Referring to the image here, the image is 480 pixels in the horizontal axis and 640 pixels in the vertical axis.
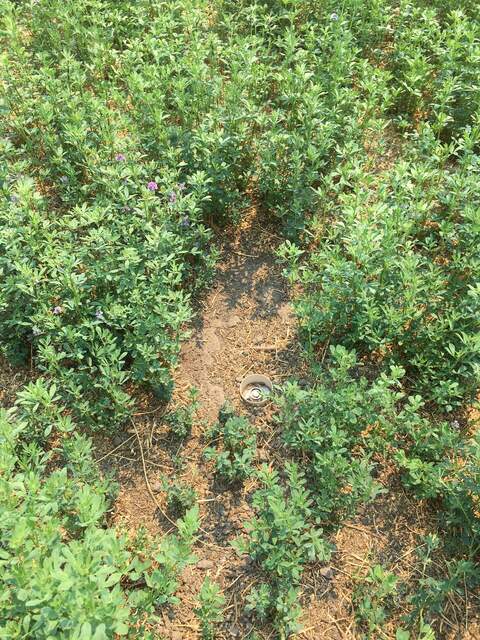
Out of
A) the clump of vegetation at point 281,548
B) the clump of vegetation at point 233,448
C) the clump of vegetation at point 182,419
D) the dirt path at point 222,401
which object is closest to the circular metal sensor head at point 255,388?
the dirt path at point 222,401

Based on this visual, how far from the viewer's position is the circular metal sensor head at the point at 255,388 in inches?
151

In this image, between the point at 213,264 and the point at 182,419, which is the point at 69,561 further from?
the point at 213,264

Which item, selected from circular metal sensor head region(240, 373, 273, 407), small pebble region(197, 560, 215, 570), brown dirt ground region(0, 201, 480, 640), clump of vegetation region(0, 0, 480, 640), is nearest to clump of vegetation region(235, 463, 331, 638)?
clump of vegetation region(0, 0, 480, 640)

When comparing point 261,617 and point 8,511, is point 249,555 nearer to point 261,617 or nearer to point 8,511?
point 261,617

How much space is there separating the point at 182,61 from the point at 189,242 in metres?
1.91

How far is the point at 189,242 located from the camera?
429 cm

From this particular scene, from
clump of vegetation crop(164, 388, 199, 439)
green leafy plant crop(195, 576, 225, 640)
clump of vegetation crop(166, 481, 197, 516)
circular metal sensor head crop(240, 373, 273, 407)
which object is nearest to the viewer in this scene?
green leafy plant crop(195, 576, 225, 640)

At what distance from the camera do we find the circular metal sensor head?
3826mm

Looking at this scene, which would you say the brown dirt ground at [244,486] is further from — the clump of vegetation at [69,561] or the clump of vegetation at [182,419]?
the clump of vegetation at [69,561]

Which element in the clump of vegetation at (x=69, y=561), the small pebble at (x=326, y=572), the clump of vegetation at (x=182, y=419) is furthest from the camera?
the clump of vegetation at (x=182, y=419)

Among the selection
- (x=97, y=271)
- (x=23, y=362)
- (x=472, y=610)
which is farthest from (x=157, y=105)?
(x=472, y=610)

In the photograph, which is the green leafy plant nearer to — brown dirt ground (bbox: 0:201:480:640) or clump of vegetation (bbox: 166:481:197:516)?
brown dirt ground (bbox: 0:201:480:640)

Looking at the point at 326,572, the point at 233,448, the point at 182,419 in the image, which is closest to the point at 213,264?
the point at 182,419

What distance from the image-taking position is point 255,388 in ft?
12.8
